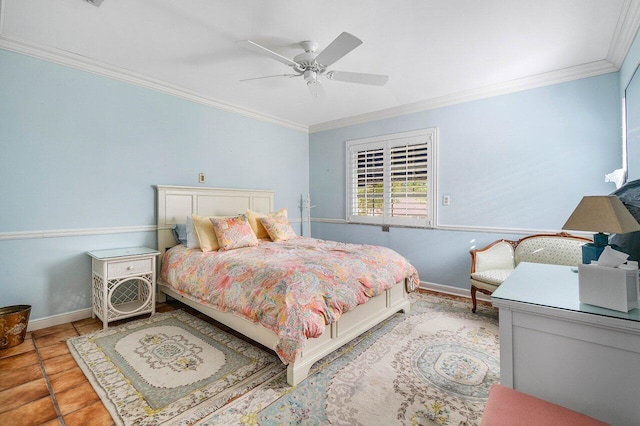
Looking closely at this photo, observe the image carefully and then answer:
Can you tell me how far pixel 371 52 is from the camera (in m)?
2.86

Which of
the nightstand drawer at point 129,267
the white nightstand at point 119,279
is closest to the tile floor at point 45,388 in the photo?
the white nightstand at point 119,279

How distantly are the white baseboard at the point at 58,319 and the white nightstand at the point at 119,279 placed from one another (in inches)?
3.7

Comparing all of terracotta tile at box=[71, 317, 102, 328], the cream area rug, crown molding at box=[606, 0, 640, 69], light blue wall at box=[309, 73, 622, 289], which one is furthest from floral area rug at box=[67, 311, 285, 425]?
crown molding at box=[606, 0, 640, 69]

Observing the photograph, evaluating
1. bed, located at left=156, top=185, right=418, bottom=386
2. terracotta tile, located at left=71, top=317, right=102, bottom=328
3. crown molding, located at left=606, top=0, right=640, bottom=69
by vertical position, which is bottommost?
terracotta tile, located at left=71, top=317, right=102, bottom=328

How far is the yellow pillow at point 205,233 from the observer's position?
3.31 metres

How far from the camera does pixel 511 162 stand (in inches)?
141

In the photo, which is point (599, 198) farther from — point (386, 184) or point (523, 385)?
point (386, 184)

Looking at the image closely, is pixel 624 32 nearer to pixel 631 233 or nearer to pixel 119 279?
pixel 631 233

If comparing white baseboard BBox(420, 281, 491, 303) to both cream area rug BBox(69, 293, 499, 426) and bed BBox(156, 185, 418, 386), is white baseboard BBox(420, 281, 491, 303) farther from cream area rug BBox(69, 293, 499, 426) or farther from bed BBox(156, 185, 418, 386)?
bed BBox(156, 185, 418, 386)

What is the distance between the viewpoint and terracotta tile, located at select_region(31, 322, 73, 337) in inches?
109

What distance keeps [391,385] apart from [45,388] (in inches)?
93.4

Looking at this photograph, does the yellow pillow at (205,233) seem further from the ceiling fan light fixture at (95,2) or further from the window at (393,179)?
the window at (393,179)

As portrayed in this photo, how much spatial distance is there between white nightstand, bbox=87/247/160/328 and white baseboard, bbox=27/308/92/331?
0.10 metres

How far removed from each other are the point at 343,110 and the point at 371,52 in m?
1.84
